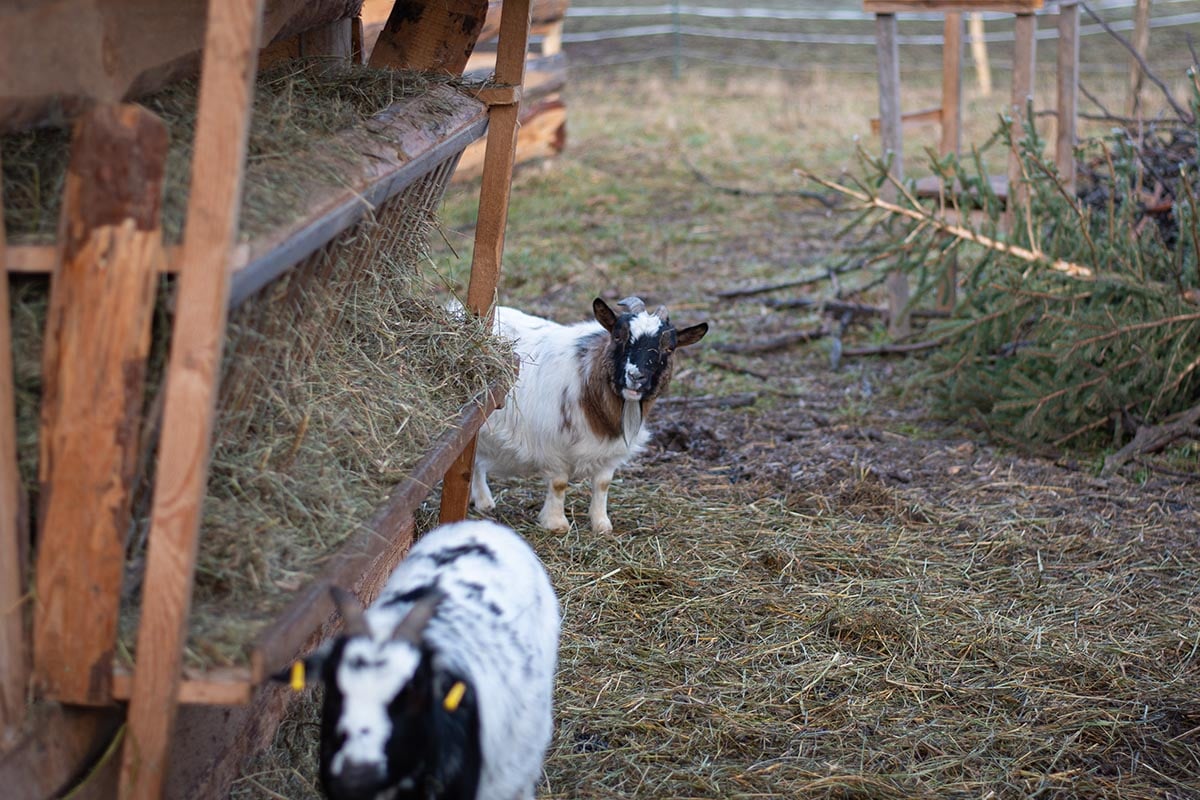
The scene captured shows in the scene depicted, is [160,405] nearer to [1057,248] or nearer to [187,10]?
[187,10]

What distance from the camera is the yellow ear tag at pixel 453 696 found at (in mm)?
2793

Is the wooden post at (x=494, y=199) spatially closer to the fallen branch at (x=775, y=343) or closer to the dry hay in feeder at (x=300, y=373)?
the dry hay in feeder at (x=300, y=373)

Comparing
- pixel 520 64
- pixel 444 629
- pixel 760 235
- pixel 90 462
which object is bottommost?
pixel 760 235

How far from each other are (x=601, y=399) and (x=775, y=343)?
3.24 m

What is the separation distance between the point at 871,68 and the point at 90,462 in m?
20.2

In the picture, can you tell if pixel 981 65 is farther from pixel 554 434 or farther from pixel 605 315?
pixel 554 434

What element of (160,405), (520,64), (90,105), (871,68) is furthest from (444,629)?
(871,68)

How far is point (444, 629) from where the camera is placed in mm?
3205

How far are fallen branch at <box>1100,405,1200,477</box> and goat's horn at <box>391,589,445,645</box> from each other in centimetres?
506

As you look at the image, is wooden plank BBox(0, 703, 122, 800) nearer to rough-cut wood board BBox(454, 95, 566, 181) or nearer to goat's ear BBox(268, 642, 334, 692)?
goat's ear BBox(268, 642, 334, 692)

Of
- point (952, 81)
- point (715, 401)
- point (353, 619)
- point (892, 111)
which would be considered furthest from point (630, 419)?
point (952, 81)

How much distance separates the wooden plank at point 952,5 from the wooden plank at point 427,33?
4234 mm

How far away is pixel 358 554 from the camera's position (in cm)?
336

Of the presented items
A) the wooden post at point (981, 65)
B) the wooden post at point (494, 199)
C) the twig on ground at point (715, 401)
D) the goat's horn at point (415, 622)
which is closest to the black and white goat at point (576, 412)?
the wooden post at point (494, 199)
